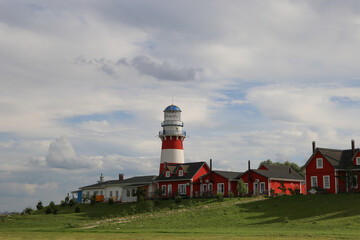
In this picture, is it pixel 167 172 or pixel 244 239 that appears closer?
pixel 244 239

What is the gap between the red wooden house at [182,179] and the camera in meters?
73.2

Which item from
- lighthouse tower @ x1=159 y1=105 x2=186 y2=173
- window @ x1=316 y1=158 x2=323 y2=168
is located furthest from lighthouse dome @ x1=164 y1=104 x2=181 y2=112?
window @ x1=316 y1=158 x2=323 y2=168

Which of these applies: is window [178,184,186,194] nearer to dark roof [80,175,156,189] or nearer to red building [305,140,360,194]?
dark roof [80,175,156,189]

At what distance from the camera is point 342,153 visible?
6309 cm

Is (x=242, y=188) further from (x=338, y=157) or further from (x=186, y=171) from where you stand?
(x=338, y=157)

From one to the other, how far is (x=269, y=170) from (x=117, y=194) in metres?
27.2

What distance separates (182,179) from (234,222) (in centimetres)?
2894

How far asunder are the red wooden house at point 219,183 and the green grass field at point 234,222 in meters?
12.8

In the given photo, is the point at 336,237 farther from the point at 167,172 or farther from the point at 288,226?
the point at 167,172

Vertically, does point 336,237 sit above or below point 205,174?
below

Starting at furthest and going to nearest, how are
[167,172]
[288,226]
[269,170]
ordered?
[167,172], [269,170], [288,226]

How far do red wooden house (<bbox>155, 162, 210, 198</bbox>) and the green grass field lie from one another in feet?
51.7

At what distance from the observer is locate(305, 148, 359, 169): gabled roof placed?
60.0 meters

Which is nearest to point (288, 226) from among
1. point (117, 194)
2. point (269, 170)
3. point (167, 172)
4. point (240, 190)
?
point (240, 190)
